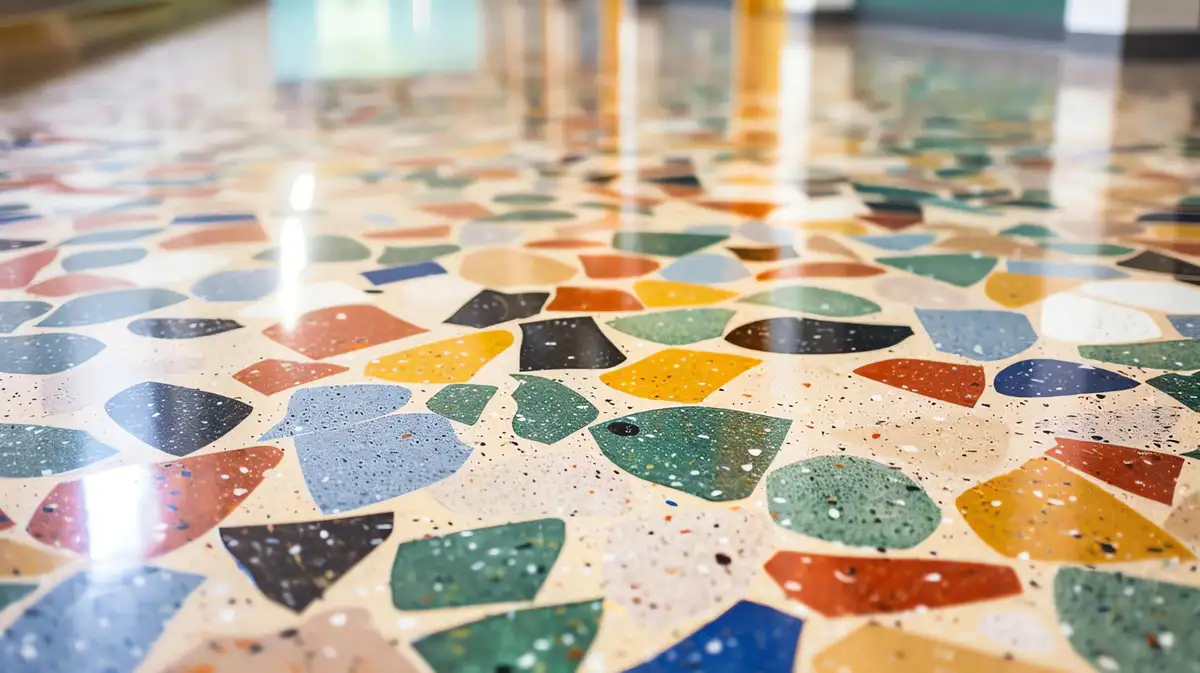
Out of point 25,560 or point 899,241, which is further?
point 899,241

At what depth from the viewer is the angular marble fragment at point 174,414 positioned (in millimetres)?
1127

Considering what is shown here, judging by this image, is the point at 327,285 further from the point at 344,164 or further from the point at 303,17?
the point at 303,17

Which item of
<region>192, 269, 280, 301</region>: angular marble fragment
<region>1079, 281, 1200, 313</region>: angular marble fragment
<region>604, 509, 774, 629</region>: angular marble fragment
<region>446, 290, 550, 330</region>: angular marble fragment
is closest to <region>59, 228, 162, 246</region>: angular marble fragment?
<region>192, 269, 280, 301</region>: angular marble fragment

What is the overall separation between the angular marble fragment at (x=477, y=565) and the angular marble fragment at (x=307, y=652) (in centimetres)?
5

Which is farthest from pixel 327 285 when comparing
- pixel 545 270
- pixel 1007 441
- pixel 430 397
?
pixel 1007 441

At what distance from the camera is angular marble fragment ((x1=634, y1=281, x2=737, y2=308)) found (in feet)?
5.28

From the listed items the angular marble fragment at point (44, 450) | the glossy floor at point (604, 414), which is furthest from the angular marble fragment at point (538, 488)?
the angular marble fragment at point (44, 450)

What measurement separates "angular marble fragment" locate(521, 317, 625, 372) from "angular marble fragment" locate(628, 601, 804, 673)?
0.57 metres

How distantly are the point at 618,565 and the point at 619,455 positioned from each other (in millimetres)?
216

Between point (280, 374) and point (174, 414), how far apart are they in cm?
15

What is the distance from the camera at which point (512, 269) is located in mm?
1812

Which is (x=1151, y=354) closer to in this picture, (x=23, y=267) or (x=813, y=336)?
(x=813, y=336)

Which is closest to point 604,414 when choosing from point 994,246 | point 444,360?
point 444,360

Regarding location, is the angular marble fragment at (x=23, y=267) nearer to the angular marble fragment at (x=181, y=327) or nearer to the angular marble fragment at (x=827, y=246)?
the angular marble fragment at (x=181, y=327)
